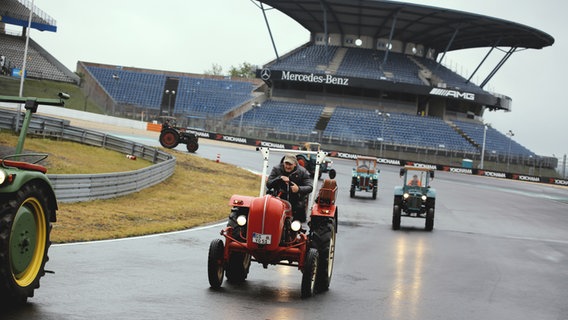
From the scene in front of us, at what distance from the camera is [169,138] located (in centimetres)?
4781

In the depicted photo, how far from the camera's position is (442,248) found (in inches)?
739

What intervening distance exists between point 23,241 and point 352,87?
281 ft

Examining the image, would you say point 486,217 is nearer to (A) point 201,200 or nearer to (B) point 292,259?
(A) point 201,200

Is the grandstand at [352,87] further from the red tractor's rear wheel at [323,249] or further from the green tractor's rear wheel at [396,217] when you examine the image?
the red tractor's rear wheel at [323,249]

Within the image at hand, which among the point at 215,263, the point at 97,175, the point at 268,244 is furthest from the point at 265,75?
the point at 268,244

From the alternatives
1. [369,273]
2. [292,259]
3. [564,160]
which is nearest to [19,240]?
[292,259]

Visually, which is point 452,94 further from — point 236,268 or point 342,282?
point 236,268

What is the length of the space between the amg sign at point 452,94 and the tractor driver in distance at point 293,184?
77.4 metres

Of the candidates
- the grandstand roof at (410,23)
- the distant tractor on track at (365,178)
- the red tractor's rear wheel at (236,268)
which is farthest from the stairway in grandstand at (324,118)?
the red tractor's rear wheel at (236,268)

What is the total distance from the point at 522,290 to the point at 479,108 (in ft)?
293

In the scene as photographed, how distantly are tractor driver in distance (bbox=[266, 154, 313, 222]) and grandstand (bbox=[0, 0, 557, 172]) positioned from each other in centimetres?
6344

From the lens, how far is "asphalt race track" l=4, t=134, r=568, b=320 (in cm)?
885

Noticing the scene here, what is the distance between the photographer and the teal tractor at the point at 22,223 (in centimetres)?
715

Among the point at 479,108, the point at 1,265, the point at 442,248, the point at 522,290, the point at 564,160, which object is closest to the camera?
the point at 1,265
